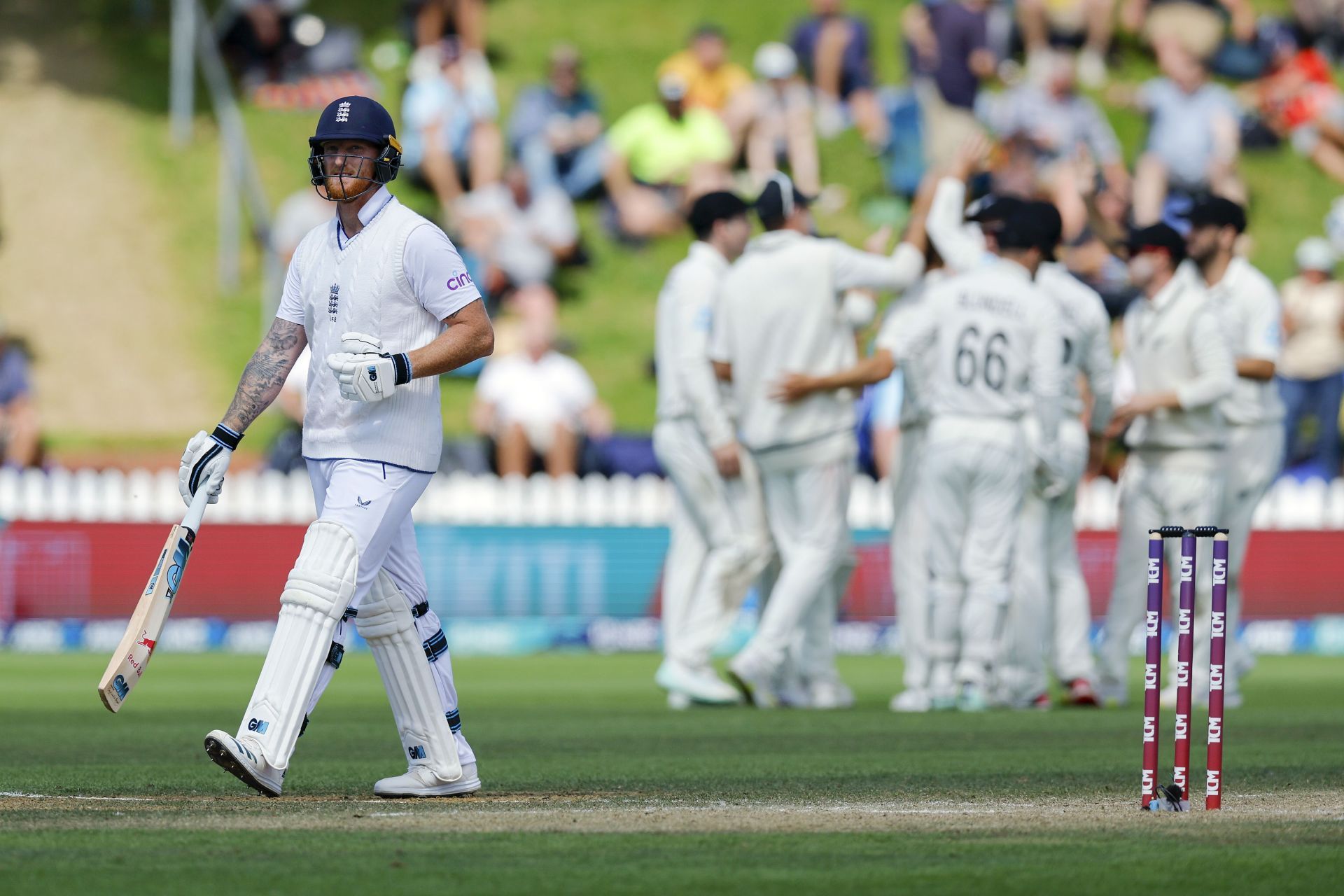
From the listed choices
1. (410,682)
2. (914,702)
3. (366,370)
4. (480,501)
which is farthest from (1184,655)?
(480,501)

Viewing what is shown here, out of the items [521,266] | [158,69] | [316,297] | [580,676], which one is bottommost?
[580,676]

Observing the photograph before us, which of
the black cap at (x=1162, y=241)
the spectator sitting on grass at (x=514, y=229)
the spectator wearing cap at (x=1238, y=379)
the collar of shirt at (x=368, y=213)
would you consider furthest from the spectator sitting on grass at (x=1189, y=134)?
the collar of shirt at (x=368, y=213)

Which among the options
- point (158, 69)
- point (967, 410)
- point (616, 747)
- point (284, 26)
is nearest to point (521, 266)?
point (284, 26)

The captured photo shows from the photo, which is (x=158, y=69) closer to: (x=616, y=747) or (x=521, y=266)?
(x=521, y=266)

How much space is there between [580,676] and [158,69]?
46.9 ft

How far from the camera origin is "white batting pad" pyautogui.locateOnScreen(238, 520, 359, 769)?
636cm

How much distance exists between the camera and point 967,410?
11016 mm

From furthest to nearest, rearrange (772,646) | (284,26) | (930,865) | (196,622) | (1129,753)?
1. (284,26)
2. (196,622)
3. (772,646)
4. (1129,753)
5. (930,865)

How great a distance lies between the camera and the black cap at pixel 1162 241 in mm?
11578

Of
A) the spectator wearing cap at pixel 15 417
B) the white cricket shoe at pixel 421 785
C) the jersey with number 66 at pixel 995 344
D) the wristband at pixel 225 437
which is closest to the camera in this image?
the wristband at pixel 225 437

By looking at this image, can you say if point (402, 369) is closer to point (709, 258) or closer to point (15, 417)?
point (709, 258)

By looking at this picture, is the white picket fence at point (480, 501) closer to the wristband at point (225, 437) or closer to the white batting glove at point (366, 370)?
the wristband at point (225, 437)

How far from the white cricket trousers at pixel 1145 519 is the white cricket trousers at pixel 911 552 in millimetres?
1056

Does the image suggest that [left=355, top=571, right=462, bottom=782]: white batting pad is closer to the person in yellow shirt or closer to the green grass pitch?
the green grass pitch
